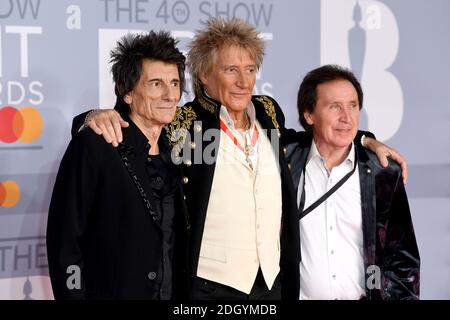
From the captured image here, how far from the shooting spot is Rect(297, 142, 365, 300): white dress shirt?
259cm

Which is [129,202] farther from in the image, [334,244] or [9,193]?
[9,193]

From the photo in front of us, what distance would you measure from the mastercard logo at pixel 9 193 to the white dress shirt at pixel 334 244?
1206 mm

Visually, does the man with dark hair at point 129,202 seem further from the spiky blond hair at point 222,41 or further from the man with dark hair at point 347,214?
the man with dark hair at point 347,214

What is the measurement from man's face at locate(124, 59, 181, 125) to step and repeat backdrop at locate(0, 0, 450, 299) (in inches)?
12.6

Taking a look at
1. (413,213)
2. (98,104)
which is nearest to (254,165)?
(98,104)

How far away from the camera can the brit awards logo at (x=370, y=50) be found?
11.9 feet

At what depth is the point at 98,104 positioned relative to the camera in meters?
3.16

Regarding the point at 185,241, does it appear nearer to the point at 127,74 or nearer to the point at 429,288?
the point at 127,74

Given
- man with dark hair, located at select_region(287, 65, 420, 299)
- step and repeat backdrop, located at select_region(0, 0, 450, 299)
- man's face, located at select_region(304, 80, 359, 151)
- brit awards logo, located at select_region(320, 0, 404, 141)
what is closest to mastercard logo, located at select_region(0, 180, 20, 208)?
step and repeat backdrop, located at select_region(0, 0, 450, 299)

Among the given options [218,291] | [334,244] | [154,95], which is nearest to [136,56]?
[154,95]

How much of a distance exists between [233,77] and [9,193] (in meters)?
1.12

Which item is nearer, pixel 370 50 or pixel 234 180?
pixel 234 180

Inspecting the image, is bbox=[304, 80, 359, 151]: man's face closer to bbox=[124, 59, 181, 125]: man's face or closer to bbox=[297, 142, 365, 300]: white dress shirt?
bbox=[297, 142, 365, 300]: white dress shirt

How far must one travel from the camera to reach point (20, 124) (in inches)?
119
